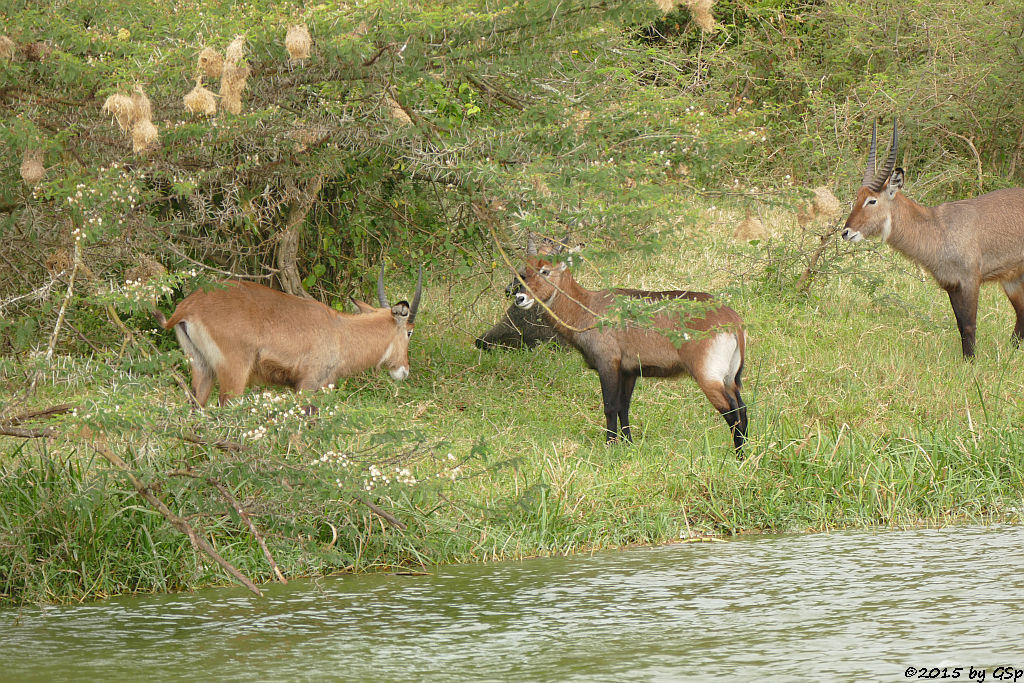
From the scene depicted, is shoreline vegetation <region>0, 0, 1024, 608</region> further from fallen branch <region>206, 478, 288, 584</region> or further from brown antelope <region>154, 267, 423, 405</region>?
brown antelope <region>154, 267, 423, 405</region>

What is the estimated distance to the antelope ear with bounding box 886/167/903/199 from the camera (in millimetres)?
9211

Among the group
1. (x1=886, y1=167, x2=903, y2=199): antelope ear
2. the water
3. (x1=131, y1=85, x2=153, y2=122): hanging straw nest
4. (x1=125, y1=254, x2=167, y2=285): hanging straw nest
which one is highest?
(x1=131, y1=85, x2=153, y2=122): hanging straw nest

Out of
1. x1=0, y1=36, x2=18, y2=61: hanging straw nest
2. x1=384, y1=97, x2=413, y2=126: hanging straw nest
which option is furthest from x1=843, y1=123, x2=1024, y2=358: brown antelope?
x1=0, y1=36, x2=18, y2=61: hanging straw nest

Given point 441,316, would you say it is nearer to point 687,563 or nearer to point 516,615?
point 687,563

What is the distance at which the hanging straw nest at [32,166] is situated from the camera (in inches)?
216

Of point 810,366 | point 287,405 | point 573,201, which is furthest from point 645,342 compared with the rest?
point 287,405

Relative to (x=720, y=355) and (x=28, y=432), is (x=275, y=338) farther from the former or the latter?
(x=720, y=355)

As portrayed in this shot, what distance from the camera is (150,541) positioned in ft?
17.6

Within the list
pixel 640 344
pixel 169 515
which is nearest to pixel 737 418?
pixel 640 344

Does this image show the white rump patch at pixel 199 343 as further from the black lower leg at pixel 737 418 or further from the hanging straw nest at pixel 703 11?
the hanging straw nest at pixel 703 11

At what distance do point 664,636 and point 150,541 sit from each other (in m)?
2.24

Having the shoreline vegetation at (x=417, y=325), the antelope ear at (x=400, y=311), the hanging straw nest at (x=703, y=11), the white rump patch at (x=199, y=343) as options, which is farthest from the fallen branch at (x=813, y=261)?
the white rump patch at (x=199, y=343)

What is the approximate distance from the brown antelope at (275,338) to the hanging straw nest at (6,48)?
5.47 feet

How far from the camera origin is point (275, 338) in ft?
23.8
